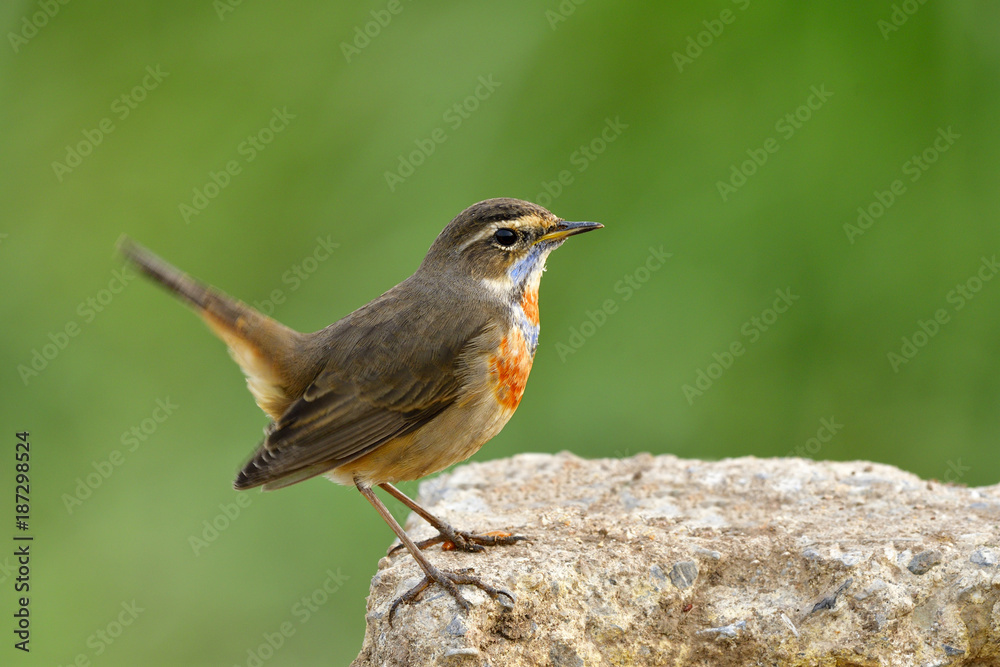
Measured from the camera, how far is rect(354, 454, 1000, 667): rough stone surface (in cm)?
448

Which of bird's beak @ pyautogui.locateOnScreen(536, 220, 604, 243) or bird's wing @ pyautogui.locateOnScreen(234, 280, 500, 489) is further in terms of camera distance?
bird's beak @ pyautogui.locateOnScreen(536, 220, 604, 243)

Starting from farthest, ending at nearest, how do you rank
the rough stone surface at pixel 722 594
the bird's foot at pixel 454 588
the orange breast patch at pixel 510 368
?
the orange breast patch at pixel 510 368
the bird's foot at pixel 454 588
the rough stone surface at pixel 722 594

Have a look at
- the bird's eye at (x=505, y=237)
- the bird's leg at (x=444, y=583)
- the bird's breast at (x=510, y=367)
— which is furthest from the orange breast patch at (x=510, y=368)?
the bird's leg at (x=444, y=583)

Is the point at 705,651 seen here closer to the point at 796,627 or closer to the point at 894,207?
the point at 796,627

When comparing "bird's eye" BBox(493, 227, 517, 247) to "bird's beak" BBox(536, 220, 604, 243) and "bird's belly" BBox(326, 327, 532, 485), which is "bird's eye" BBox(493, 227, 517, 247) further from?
"bird's belly" BBox(326, 327, 532, 485)

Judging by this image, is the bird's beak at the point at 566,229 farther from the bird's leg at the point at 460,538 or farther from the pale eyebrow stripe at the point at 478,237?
the bird's leg at the point at 460,538

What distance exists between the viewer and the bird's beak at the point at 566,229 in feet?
18.3

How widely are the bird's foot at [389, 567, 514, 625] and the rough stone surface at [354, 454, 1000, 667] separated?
4cm

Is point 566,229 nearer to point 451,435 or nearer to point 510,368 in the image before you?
point 510,368

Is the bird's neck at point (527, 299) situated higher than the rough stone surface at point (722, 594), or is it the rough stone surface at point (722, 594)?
the bird's neck at point (527, 299)

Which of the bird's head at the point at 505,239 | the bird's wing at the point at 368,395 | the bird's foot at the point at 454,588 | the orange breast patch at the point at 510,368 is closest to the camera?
the bird's foot at the point at 454,588

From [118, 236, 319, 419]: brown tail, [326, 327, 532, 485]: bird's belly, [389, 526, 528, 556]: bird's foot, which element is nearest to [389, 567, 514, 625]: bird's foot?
[389, 526, 528, 556]: bird's foot

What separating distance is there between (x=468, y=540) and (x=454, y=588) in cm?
69

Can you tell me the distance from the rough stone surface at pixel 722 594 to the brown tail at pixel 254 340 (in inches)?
41.5
